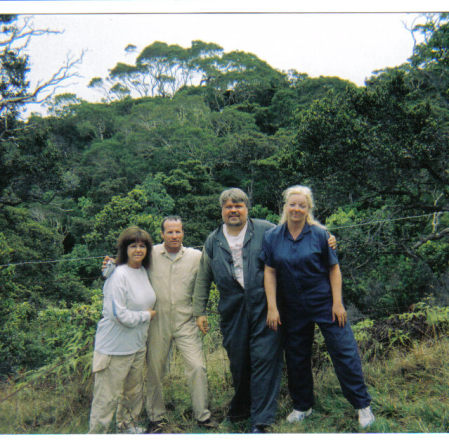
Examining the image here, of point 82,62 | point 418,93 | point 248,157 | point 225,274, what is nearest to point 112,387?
point 225,274

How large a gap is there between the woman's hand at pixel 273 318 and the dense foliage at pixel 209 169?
1853 mm

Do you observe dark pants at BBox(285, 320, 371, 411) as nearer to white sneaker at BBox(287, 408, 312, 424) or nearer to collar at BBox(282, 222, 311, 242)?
white sneaker at BBox(287, 408, 312, 424)

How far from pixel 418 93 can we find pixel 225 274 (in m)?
10.1

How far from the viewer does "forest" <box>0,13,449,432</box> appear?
31.4 feet

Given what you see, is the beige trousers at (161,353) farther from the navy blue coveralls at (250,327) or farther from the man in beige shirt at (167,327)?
the navy blue coveralls at (250,327)

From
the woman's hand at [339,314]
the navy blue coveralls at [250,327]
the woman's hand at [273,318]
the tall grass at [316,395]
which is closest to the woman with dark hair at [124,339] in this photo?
the tall grass at [316,395]

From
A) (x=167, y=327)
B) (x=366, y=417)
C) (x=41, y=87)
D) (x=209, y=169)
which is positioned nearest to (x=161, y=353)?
(x=167, y=327)

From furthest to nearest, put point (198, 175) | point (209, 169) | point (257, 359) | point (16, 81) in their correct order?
point (209, 169) < point (198, 175) < point (16, 81) < point (257, 359)

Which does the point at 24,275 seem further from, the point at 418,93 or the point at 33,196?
the point at 418,93

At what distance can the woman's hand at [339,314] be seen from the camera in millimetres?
2605

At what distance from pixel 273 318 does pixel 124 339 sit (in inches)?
36.6

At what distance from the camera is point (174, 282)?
9.63 ft

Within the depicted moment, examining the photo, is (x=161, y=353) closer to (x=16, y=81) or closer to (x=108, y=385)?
(x=108, y=385)

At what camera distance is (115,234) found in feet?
59.8
